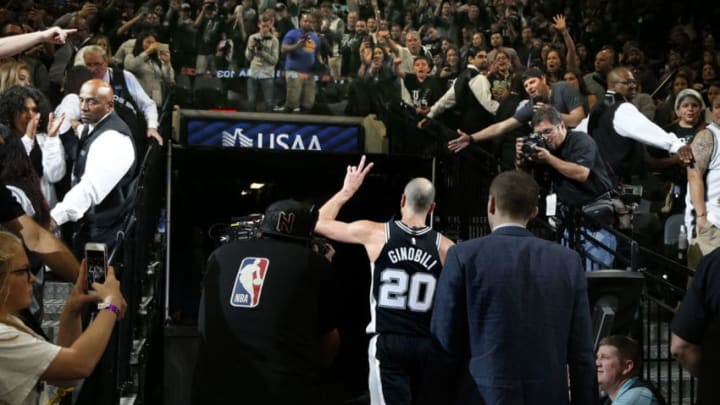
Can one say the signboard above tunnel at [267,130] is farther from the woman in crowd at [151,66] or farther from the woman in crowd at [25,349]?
the woman in crowd at [25,349]

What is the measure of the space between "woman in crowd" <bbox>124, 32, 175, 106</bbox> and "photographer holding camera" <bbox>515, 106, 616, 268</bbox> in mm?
5714

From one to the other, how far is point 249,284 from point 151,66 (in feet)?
27.5

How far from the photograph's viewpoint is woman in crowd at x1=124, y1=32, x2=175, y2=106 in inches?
481

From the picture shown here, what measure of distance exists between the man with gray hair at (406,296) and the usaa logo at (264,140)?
7.18 m

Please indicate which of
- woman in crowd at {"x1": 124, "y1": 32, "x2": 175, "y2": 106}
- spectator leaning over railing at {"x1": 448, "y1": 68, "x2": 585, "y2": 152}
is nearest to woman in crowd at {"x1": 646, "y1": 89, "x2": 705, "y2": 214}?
spectator leaning over railing at {"x1": 448, "y1": 68, "x2": 585, "y2": 152}

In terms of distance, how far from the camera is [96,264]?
3748 mm

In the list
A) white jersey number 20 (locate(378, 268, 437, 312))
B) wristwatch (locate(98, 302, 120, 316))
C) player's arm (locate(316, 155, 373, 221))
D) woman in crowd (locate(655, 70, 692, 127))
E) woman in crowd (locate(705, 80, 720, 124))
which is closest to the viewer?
wristwatch (locate(98, 302, 120, 316))

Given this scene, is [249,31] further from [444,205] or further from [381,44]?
[444,205]

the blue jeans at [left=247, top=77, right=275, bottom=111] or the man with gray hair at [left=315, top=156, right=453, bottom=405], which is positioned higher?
the blue jeans at [left=247, top=77, right=275, bottom=111]

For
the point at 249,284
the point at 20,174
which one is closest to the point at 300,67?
the point at 20,174

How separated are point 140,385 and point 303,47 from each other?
26.3ft

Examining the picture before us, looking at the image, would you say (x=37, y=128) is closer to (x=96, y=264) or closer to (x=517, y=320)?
(x=96, y=264)

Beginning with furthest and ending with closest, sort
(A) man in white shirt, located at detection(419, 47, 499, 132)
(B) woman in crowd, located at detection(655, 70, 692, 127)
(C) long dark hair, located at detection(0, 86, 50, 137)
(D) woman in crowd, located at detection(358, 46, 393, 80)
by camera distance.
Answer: (D) woman in crowd, located at detection(358, 46, 393, 80) → (B) woman in crowd, located at detection(655, 70, 692, 127) → (A) man in white shirt, located at detection(419, 47, 499, 132) → (C) long dark hair, located at detection(0, 86, 50, 137)

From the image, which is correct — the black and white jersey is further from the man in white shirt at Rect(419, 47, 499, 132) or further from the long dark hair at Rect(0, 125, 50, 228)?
the man in white shirt at Rect(419, 47, 499, 132)
